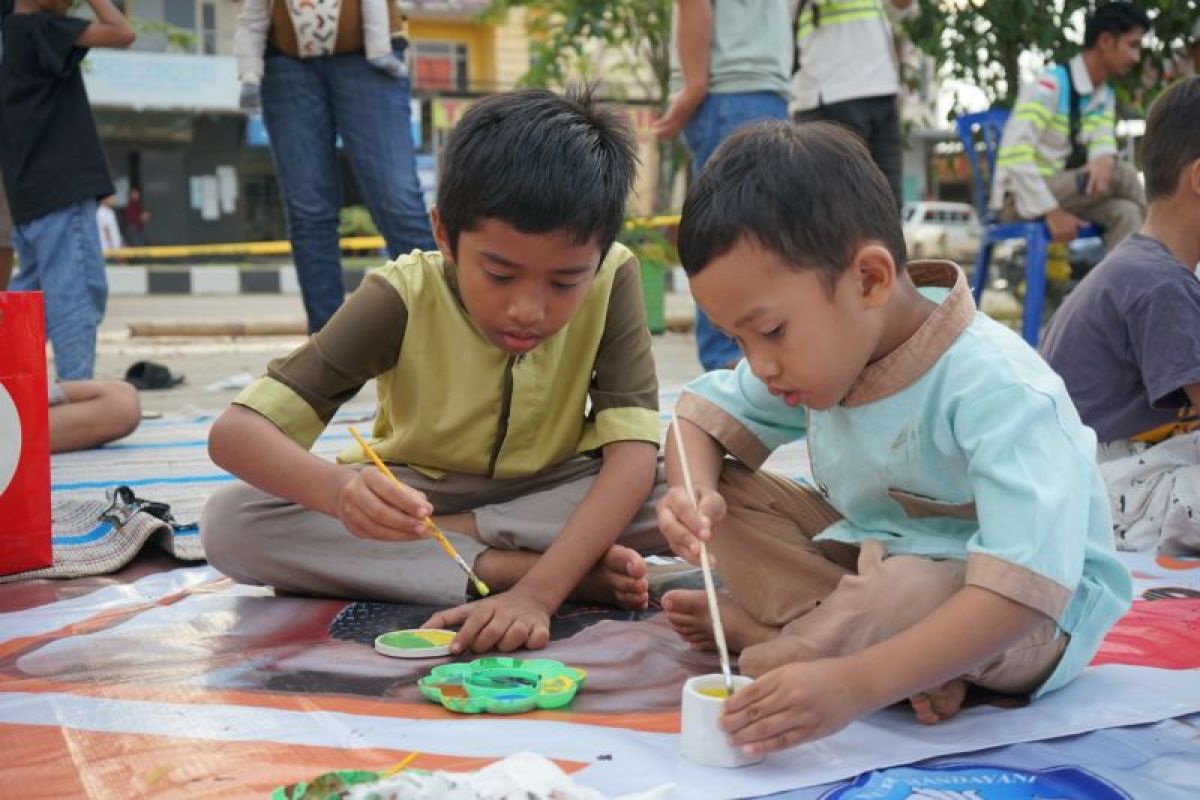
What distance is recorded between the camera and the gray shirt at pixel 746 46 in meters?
3.72

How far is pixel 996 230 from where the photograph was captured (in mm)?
5328

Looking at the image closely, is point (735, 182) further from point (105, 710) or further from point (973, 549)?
point (105, 710)

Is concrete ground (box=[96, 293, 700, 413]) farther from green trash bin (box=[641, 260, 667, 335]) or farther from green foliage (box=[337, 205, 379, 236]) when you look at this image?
green foliage (box=[337, 205, 379, 236])

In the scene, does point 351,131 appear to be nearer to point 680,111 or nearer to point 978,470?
point 680,111

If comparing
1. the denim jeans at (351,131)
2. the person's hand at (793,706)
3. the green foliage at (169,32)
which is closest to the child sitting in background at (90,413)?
the denim jeans at (351,131)

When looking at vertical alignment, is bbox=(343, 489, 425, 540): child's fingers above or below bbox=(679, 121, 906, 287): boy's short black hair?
below

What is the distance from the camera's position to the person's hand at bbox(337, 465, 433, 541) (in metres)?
1.52

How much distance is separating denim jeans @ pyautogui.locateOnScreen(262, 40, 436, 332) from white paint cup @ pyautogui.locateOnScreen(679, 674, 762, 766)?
2466 millimetres

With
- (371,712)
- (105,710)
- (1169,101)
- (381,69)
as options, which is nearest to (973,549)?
(371,712)

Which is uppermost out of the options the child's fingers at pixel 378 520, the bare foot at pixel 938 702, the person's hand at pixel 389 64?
the person's hand at pixel 389 64

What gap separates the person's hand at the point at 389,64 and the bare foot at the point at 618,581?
2.06 metres

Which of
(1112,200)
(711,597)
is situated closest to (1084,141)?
(1112,200)

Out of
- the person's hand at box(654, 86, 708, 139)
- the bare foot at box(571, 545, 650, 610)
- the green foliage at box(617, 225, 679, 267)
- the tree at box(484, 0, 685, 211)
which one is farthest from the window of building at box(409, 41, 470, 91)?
the bare foot at box(571, 545, 650, 610)

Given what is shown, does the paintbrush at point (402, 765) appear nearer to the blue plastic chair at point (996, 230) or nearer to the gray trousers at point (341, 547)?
the gray trousers at point (341, 547)
